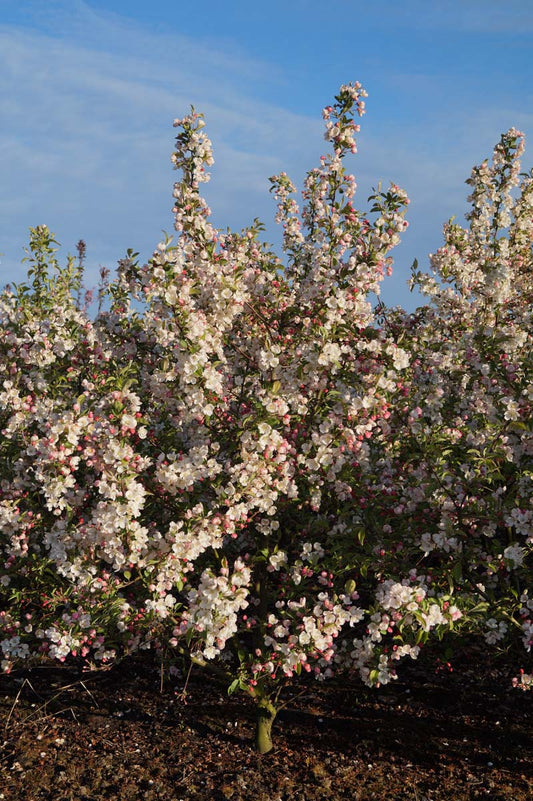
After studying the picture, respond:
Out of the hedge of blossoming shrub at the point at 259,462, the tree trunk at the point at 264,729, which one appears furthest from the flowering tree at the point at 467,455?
the tree trunk at the point at 264,729

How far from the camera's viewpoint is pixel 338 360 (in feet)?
16.2

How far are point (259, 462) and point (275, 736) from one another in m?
2.68

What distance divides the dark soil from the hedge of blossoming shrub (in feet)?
1.68

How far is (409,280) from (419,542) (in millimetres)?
3237

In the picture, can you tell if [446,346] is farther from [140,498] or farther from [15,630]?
[15,630]

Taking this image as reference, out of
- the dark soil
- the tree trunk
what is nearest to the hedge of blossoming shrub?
the tree trunk

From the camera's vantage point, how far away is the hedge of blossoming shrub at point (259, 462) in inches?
185

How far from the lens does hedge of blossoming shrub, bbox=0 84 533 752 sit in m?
4.70

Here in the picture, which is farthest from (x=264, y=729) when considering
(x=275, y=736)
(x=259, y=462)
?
(x=259, y=462)

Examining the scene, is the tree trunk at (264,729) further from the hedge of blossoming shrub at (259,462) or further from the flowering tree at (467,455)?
the flowering tree at (467,455)

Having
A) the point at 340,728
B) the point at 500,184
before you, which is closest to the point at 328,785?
the point at 340,728

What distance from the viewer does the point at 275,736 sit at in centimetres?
596

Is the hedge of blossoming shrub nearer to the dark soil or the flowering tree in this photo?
the flowering tree

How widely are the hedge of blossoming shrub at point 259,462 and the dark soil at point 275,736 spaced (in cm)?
51
